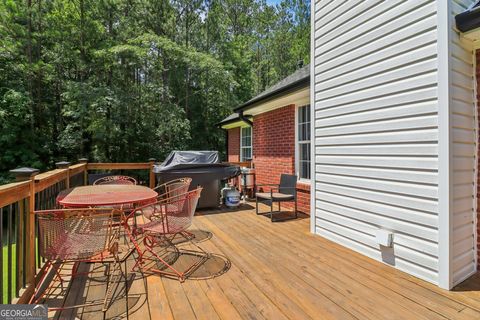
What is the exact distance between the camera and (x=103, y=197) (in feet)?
10.3

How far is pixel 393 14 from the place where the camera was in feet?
10.2

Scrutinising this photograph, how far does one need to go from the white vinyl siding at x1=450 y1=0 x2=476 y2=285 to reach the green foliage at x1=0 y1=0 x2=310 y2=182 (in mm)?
9421

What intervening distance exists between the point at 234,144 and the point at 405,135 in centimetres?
791

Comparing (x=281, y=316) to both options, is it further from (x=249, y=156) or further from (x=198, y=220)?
(x=249, y=156)

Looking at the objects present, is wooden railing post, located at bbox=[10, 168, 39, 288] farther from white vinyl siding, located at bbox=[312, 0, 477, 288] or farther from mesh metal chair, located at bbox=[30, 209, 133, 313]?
white vinyl siding, located at bbox=[312, 0, 477, 288]

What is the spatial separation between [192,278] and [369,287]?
1780mm

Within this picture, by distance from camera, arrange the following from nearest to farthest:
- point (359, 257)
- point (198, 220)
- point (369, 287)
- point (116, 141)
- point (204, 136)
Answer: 1. point (369, 287)
2. point (359, 257)
3. point (198, 220)
4. point (116, 141)
5. point (204, 136)

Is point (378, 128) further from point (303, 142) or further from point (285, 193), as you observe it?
point (285, 193)

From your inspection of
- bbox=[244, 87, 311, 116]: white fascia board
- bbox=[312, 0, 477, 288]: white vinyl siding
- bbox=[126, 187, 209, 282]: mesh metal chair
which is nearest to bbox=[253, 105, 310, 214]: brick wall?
bbox=[244, 87, 311, 116]: white fascia board

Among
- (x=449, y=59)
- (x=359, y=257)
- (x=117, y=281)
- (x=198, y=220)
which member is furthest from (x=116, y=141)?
(x=449, y=59)

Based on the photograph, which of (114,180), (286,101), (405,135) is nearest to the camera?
(405,135)

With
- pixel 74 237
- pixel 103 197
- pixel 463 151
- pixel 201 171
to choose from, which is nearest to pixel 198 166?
pixel 201 171

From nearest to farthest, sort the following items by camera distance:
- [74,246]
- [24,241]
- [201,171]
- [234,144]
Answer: [74,246], [24,241], [201,171], [234,144]

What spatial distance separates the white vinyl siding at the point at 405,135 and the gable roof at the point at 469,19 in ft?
0.20
